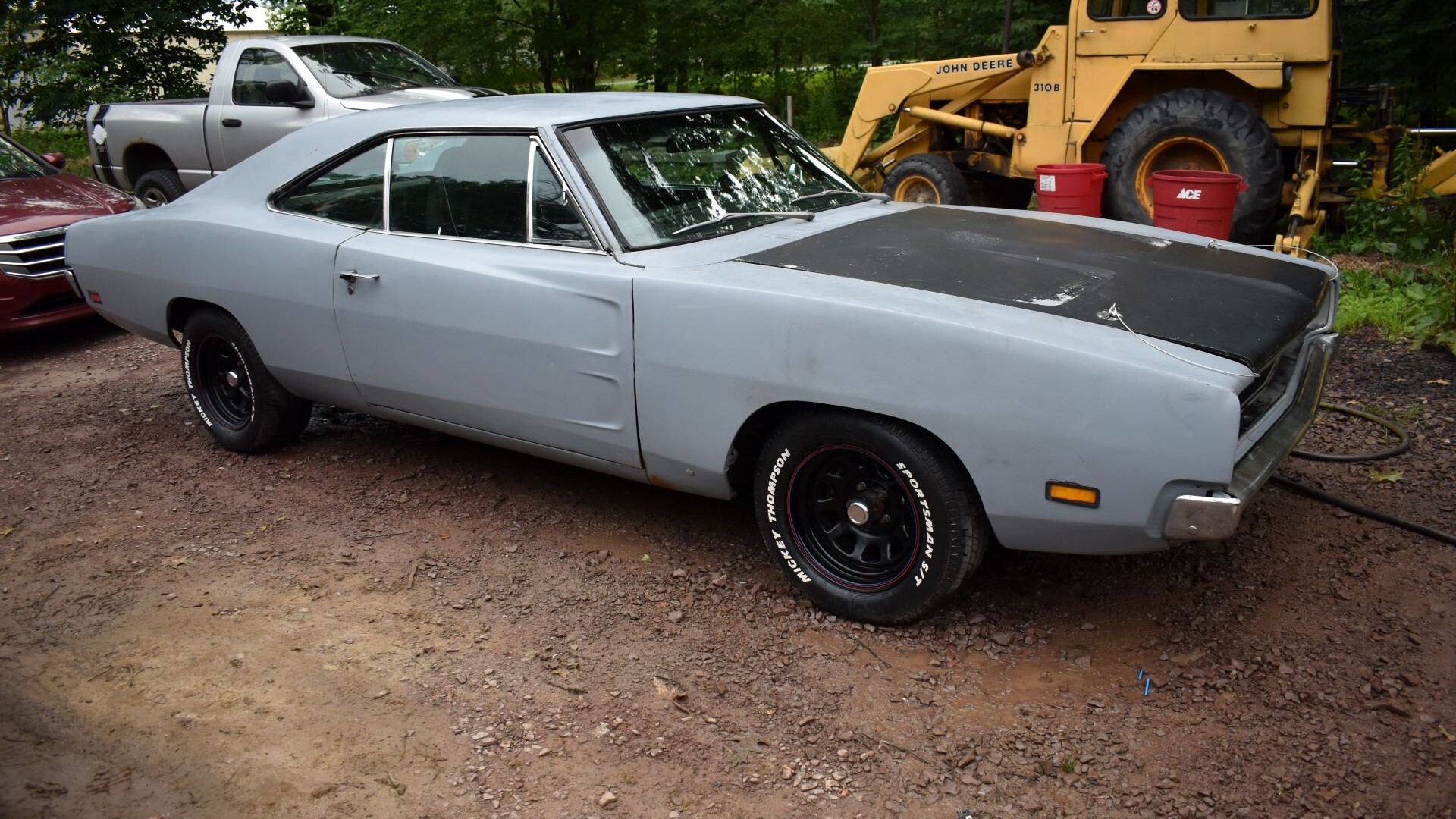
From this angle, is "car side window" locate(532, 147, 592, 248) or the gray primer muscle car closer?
the gray primer muscle car

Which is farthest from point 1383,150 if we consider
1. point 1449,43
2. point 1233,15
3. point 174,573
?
point 174,573

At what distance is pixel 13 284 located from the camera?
7164 mm

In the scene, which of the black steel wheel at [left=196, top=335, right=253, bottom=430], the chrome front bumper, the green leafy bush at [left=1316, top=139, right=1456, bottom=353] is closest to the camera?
the chrome front bumper

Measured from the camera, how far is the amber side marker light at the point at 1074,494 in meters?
2.95

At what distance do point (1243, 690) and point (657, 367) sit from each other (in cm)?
193

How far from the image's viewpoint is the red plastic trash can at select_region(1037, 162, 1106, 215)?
715cm

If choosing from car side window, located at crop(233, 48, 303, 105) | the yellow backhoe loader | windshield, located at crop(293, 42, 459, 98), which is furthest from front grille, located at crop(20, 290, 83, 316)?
the yellow backhoe loader

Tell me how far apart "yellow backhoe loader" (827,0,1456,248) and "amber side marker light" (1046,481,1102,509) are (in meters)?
4.55

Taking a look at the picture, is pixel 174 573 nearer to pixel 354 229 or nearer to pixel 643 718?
pixel 354 229

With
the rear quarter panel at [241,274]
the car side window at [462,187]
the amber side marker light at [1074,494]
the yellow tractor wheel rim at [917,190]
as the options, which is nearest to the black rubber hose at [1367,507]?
the amber side marker light at [1074,494]

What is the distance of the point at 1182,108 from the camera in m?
7.86

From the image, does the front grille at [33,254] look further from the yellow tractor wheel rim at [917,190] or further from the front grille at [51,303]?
the yellow tractor wheel rim at [917,190]

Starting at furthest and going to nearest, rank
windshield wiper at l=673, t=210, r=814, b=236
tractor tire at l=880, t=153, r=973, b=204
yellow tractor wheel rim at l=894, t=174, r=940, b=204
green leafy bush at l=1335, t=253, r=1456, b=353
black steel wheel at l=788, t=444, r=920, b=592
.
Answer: yellow tractor wheel rim at l=894, t=174, r=940, b=204
tractor tire at l=880, t=153, r=973, b=204
green leafy bush at l=1335, t=253, r=1456, b=353
windshield wiper at l=673, t=210, r=814, b=236
black steel wheel at l=788, t=444, r=920, b=592

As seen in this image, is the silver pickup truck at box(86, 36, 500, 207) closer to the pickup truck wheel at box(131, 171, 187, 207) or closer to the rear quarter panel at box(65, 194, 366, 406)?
the pickup truck wheel at box(131, 171, 187, 207)
